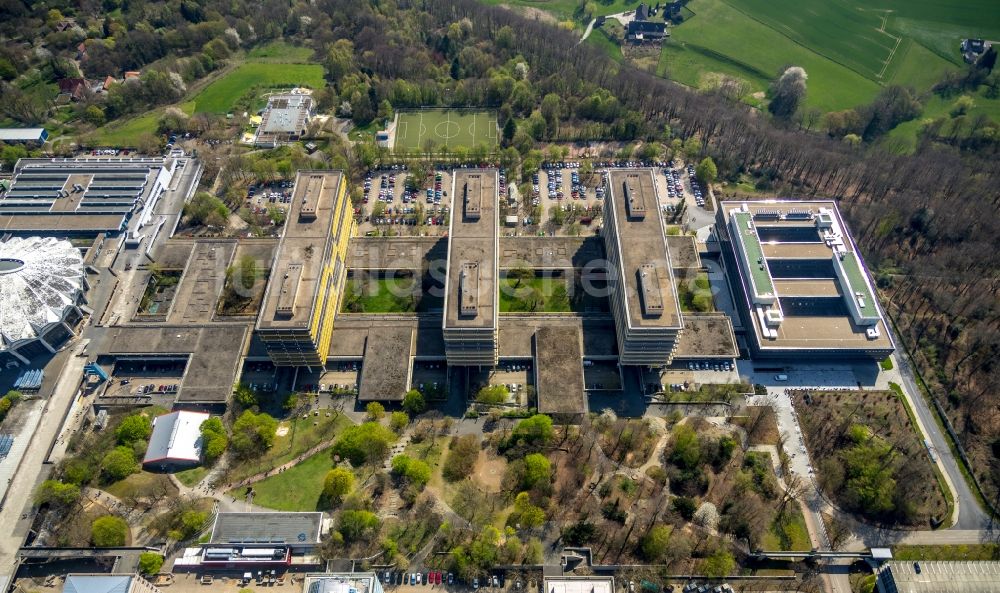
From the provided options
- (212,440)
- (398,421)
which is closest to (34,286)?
(212,440)

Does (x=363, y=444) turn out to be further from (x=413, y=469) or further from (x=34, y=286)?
(x=34, y=286)

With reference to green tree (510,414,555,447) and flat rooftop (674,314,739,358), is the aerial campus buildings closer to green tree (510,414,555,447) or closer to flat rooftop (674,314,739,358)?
flat rooftop (674,314,739,358)

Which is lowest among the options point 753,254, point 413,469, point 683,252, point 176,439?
point 176,439

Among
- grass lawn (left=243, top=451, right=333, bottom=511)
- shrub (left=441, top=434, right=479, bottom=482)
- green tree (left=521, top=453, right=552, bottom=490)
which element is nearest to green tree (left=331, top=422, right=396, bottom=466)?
grass lawn (left=243, top=451, right=333, bottom=511)

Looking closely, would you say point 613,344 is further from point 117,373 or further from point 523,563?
point 117,373

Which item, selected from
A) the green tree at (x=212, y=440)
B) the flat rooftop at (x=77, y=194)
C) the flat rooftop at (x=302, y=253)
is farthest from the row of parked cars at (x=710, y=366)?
the flat rooftop at (x=77, y=194)
